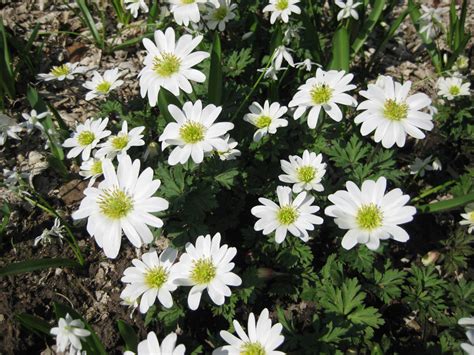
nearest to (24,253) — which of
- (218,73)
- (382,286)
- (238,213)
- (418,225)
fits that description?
(238,213)

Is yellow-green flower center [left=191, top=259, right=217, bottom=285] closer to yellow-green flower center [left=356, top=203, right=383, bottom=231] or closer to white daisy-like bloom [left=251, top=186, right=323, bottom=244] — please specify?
white daisy-like bloom [left=251, top=186, right=323, bottom=244]

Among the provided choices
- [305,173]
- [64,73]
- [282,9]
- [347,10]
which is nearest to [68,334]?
[305,173]

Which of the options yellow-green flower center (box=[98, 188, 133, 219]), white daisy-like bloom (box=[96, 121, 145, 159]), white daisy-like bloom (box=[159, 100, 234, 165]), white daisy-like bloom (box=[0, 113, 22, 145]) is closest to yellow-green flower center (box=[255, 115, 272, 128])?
white daisy-like bloom (box=[159, 100, 234, 165])

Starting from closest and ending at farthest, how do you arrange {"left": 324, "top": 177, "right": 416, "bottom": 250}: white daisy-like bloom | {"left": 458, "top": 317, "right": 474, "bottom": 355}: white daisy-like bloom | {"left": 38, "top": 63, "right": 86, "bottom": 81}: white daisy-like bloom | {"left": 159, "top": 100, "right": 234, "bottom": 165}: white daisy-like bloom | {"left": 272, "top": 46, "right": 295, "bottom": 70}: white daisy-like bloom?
{"left": 458, "top": 317, "right": 474, "bottom": 355}: white daisy-like bloom < {"left": 324, "top": 177, "right": 416, "bottom": 250}: white daisy-like bloom < {"left": 159, "top": 100, "right": 234, "bottom": 165}: white daisy-like bloom < {"left": 272, "top": 46, "right": 295, "bottom": 70}: white daisy-like bloom < {"left": 38, "top": 63, "right": 86, "bottom": 81}: white daisy-like bloom

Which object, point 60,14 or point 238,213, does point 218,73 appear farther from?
point 60,14

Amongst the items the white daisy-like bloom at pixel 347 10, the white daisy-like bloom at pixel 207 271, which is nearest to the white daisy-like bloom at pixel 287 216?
the white daisy-like bloom at pixel 207 271

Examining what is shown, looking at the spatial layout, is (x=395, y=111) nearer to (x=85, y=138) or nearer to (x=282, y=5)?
(x=282, y=5)

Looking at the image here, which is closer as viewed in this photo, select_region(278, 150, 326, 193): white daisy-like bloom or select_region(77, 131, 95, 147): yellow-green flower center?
select_region(278, 150, 326, 193): white daisy-like bloom

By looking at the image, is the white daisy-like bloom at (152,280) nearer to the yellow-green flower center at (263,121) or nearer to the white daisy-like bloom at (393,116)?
the yellow-green flower center at (263,121)
